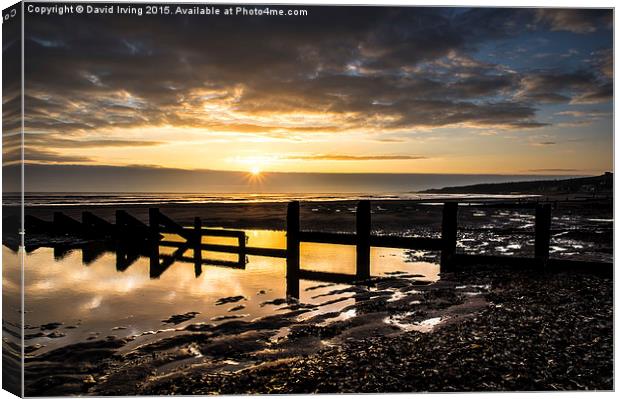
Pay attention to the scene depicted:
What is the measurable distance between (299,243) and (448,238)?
3.43m

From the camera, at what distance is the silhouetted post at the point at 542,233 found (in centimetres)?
914

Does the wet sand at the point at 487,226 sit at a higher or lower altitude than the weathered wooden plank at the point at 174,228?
lower

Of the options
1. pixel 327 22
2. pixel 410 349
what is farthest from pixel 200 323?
pixel 327 22

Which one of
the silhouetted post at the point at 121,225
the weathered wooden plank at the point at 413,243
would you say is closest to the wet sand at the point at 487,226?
the weathered wooden plank at the point at 413,243

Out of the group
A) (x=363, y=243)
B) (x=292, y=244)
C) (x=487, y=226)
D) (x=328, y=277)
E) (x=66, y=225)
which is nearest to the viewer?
(x=328, y=277)

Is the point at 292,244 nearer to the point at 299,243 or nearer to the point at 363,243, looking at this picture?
the point at 299,243

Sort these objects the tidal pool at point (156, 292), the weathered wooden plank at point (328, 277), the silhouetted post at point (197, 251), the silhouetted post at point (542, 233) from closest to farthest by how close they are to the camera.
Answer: the tidal pool at point (156, 292), the silhouetted post at point (542, 233), the weathered wooden plank at point (328, 277), the silhouetted post at point (197, 251)

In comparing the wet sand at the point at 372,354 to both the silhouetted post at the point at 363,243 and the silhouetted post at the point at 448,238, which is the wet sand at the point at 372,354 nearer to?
the silhouetted post at the point at 448,238

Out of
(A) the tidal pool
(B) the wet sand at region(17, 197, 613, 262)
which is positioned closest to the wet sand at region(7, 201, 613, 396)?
(A) the tidal pool

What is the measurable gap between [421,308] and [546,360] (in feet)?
7.36

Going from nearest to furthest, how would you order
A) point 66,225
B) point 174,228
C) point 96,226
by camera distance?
point 174,228 → point 96,226 → point 66,225

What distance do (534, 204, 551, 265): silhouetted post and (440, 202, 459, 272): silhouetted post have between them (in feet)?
5.06

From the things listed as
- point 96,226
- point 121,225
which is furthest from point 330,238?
point 96,226

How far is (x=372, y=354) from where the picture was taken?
5250 millimetres
